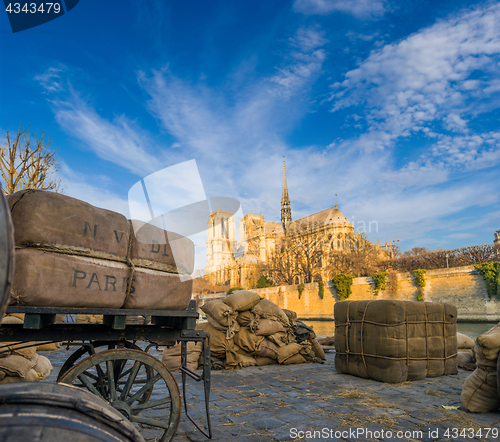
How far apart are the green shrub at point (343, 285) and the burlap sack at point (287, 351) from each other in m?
32.1

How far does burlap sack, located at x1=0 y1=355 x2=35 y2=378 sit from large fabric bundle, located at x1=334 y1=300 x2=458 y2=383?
487 centimetres

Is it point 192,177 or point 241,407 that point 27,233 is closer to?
point 192,177

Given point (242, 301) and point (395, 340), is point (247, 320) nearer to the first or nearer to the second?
point (242, 301)

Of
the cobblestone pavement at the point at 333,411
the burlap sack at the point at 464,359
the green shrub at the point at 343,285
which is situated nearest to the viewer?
the cobblestone pavement at the point at 333,411

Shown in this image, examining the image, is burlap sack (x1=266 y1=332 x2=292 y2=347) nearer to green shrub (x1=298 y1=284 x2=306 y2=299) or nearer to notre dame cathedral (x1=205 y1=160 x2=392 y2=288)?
green shrub (x1=298 y1=284 x2=306 y2=299)

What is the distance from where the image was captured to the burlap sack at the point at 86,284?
2.12 meters

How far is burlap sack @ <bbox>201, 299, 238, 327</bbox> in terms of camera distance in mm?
7305

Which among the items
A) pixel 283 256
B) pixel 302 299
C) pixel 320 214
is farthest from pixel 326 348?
pixel 320 214

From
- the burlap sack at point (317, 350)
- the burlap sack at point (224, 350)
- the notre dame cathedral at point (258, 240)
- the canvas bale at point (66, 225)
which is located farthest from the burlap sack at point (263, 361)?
the notre dame cathedral at point (258, 240)

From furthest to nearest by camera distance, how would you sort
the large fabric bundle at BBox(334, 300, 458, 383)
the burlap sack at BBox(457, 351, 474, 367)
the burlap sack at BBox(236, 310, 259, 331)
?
the burlap sack at BBox(236, 310, 259, 331) → the burlap sack at BBox(457, 351, 474, 367) → the large fabric bundle at BBox(334, 300, 458, 383)

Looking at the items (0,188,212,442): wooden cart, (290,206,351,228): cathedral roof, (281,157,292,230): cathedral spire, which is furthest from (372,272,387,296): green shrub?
(281,157,292,230): cathedral spire

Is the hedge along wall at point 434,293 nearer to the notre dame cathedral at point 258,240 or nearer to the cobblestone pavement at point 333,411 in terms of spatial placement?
the notre dame cathedral at point 258,240

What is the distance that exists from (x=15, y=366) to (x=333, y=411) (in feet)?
12.3

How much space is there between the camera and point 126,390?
274 centimetres
